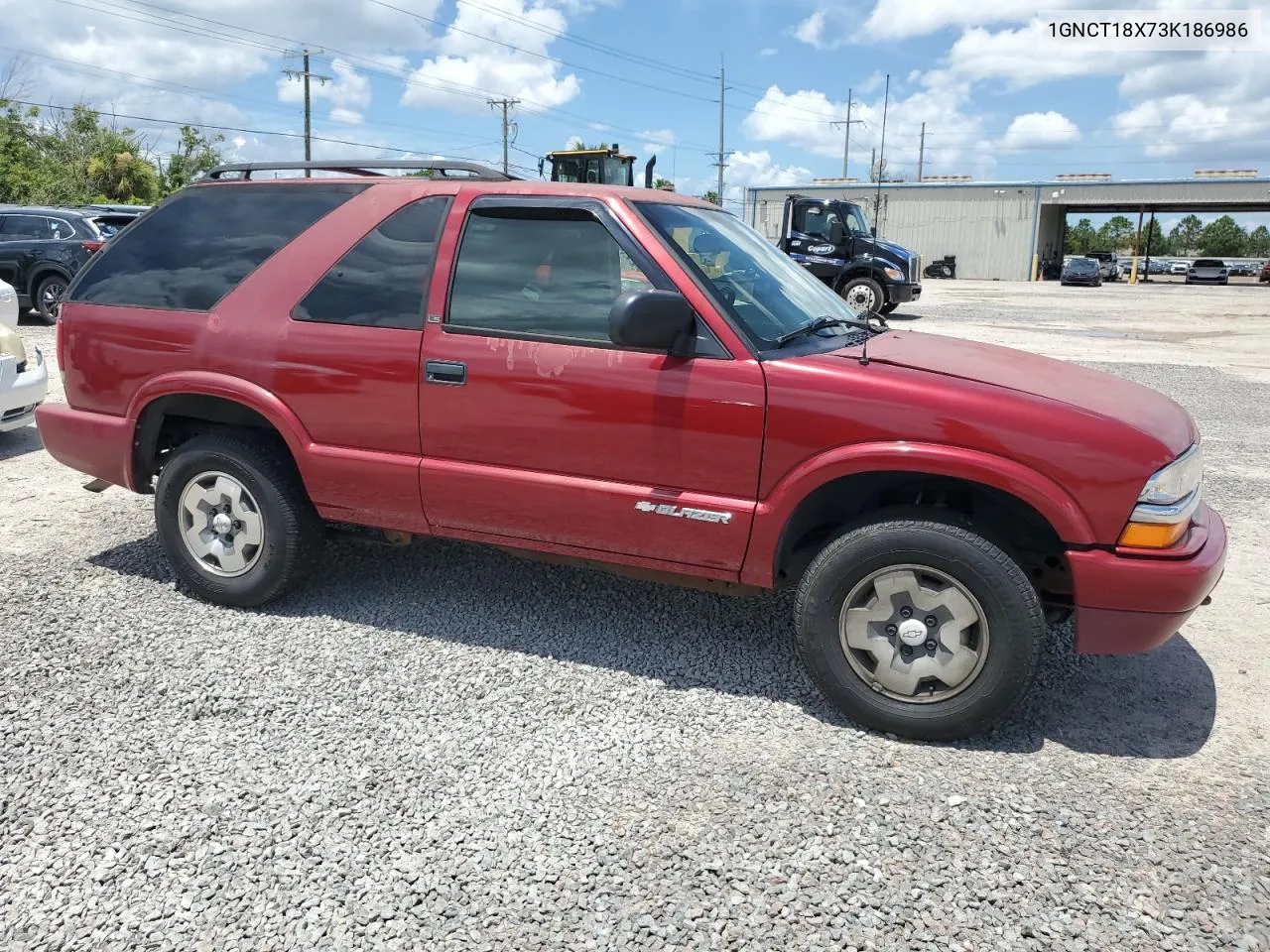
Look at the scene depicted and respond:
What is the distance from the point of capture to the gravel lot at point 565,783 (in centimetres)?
244

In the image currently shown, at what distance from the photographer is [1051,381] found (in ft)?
11.3

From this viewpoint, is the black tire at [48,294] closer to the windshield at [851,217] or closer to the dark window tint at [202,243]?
the dark window tint at [202,243]

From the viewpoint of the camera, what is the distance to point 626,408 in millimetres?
3436

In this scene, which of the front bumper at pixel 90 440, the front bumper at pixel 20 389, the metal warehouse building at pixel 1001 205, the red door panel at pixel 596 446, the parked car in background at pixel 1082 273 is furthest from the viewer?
the metal warehouse building at pixel 1001 205

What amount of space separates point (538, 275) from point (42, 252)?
13.4m

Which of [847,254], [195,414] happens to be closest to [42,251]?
[195,414]

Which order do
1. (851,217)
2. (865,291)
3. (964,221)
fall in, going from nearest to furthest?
(865,291)
(851,217)
(964,221)

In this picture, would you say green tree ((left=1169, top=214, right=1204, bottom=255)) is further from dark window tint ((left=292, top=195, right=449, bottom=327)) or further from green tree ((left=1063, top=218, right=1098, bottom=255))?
dark window tint ((left=292, top=195, right=449, bottom=327))

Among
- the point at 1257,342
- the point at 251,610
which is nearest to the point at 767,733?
the point at 251,610

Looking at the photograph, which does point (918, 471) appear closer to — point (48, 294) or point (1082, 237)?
point (48, 294)

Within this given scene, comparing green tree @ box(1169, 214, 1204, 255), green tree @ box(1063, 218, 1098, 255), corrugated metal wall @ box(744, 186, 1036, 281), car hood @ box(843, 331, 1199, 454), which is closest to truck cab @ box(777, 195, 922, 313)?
car hood @ box(843, 331, 1199, 454)

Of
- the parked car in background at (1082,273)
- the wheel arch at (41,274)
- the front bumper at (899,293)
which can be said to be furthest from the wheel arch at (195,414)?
the parked car in background at (1082,273)

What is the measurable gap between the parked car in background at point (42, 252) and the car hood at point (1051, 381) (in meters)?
13.9

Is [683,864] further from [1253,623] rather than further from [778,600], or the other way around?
[1253,623]
